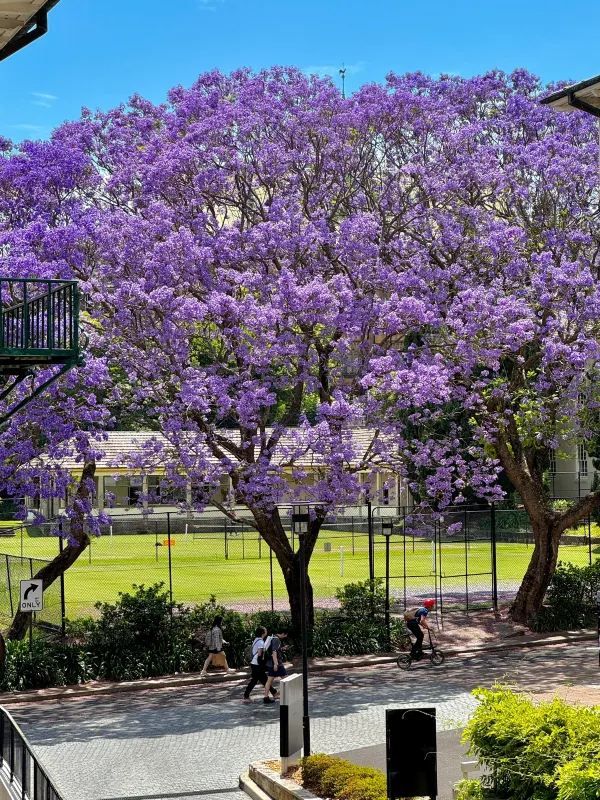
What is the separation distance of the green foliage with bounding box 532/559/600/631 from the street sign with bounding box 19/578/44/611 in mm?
13906

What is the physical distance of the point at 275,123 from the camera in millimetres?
29672

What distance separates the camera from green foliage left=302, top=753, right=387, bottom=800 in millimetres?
15844

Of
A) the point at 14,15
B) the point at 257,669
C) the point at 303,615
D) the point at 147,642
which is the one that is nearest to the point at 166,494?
the point at 147,642

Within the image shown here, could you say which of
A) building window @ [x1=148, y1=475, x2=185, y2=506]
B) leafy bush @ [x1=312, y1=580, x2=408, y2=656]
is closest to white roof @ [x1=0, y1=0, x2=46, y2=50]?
building window @ [x1=148, y1=475, x2=185, y2=506]

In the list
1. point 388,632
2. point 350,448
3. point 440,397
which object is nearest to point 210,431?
point 350,448

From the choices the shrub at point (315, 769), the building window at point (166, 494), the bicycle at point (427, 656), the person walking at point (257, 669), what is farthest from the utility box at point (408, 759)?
the bicycle at point (427, 656)

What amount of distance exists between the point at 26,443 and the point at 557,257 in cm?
1318

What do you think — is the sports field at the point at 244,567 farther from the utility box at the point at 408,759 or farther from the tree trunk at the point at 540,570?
the utility box at the point at 408,759

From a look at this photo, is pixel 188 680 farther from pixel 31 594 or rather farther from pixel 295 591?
pixel 31 594

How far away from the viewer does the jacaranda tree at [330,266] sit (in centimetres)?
2711

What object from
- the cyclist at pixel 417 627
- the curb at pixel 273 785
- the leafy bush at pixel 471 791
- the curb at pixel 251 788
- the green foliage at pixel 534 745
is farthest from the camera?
the cyclist at pixel 417 627

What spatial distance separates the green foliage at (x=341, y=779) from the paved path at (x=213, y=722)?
57.9 inches

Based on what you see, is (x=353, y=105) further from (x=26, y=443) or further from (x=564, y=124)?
(x=26, y=443)

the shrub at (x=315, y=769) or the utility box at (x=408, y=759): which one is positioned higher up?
the utility box at (x=408, y=759)
